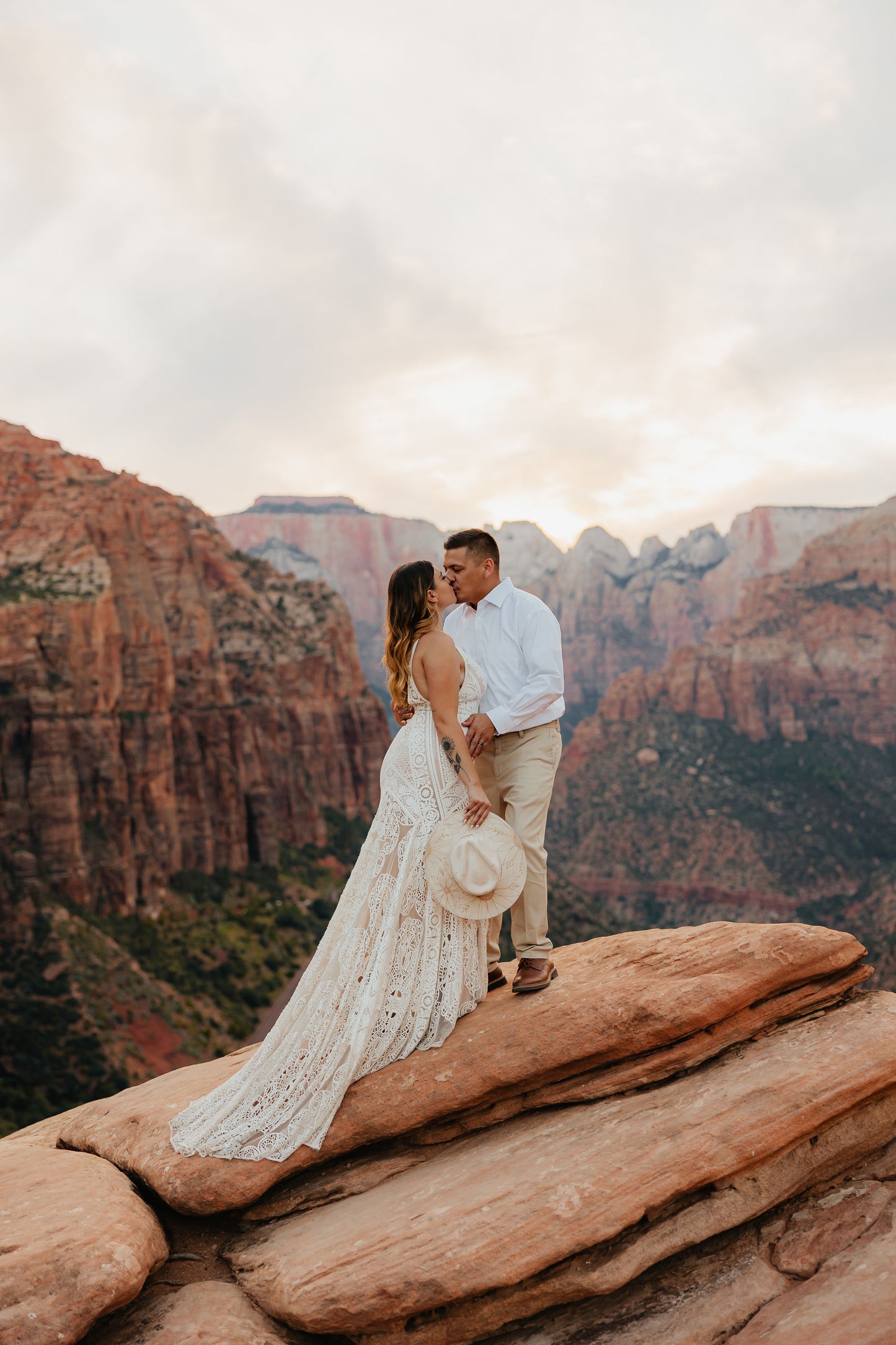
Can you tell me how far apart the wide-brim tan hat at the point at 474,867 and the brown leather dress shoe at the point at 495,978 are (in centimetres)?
133

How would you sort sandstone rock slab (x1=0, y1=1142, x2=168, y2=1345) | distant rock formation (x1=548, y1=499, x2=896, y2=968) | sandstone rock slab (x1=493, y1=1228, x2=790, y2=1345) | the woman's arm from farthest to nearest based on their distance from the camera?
distant rock formation (x1=548, y1=499, x2=896, y2=968) → the woman's arm → sandstone rock slab (x1=493, y1=1228, x2=790, y2=1345) → sandstone rock slab (x1=0, y1=1142, x2=168, y2=1345)

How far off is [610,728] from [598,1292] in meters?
112

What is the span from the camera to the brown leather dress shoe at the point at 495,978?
8266 millimetres

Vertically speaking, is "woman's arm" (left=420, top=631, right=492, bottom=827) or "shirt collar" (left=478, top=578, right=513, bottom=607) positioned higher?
"shirt collar" (left=478, top=578, right=513, bottom=607)

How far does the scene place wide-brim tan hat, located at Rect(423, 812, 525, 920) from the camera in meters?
6.96

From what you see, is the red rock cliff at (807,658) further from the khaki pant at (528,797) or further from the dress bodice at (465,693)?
the dress bodice at (465,693)

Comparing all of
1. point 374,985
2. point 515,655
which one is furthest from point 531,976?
point 515,655

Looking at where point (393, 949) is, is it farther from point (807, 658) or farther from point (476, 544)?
point (807, 658)

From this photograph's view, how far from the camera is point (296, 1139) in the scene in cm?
707

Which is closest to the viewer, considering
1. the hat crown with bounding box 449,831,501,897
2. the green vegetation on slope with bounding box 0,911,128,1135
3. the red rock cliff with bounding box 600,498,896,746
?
the hat crown with bounding box 449,831,501,897

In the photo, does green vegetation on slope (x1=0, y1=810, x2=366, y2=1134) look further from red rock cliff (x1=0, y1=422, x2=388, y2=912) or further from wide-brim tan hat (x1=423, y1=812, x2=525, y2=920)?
wide-brim tan hat (x1=423, y1=812, x2=525, y2=920)

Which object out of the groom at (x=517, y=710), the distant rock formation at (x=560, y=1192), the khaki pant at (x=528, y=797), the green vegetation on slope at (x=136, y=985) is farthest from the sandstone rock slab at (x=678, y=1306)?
the green vegetation on slope at (x=136, y=985)

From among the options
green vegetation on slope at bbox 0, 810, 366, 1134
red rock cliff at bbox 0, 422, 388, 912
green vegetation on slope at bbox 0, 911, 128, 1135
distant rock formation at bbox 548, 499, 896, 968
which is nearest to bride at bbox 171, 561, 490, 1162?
green vegetation on slope at bbox 0, 911, 128, 1135

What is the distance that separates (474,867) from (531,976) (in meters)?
1.41
